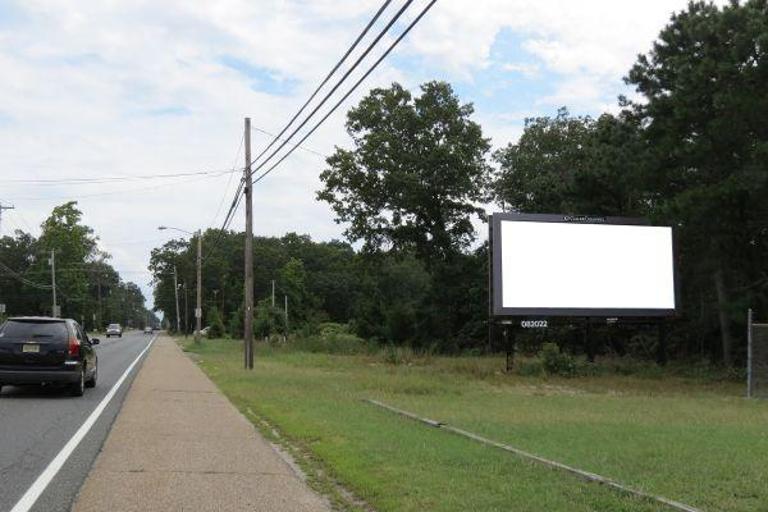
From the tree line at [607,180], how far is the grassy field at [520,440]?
6.79 m

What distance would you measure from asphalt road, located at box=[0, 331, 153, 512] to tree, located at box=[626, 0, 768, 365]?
57.4ft

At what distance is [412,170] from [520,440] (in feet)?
119

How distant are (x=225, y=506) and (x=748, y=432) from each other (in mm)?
8704

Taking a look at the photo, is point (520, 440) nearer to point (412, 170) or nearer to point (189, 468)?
point (189, 468)

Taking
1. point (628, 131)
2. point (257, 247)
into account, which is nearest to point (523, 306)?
point (628, 131)

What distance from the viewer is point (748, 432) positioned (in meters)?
12.1

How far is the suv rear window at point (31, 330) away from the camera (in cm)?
1644

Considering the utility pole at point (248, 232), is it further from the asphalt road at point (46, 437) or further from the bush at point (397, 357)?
the asphalt road at point (46, 437)

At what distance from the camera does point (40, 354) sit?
53.4 ft

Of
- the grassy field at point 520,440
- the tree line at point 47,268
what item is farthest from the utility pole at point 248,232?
the tree line at point 47,268

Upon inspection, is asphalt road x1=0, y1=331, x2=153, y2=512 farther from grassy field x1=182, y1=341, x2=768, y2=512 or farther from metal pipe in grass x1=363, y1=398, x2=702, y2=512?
metal pipe in grass x1=363, y1=398, x2=702, y2=512

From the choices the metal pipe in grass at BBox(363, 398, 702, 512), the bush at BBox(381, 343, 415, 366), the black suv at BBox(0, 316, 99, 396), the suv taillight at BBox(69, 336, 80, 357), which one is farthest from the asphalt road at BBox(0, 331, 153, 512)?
the bush at BBox(381, 343, 415, 366)

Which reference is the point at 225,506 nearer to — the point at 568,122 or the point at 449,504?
the point at 449,504

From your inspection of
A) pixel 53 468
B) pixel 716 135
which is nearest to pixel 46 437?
pixel 53 468
